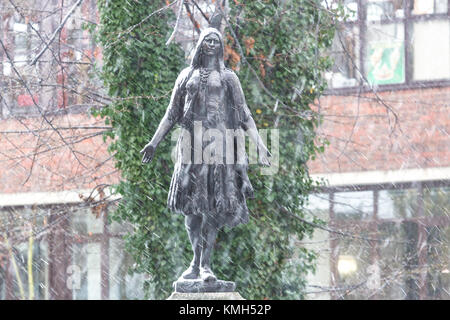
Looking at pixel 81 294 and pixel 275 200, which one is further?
pixel 81 294

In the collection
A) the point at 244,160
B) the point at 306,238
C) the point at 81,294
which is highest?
the point at 244,160

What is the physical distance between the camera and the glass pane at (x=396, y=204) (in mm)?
16984

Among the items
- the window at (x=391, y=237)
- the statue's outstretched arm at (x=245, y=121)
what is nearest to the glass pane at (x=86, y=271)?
the window at (x=391, y=237)

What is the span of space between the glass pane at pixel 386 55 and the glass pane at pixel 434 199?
192cm

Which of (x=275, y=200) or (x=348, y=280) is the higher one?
(x=275, y=200)

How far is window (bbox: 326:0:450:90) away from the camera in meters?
16.9

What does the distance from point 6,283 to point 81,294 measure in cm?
140

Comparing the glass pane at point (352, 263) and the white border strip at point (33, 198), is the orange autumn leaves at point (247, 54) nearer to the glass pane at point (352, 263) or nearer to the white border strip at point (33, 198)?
the glass pane at point (352, 263)

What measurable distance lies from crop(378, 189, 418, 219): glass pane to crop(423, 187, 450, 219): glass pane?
0.63ft

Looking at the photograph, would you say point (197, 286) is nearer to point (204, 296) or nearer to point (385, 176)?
point (204, 296)

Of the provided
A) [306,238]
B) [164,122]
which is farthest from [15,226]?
[164,122]

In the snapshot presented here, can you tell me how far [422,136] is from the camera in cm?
1667
